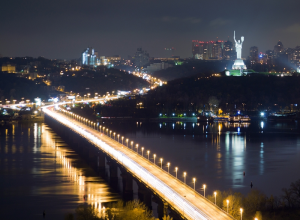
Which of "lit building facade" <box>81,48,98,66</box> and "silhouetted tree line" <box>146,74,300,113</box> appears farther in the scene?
"lit building facade" <box>81,48,98,66</box>

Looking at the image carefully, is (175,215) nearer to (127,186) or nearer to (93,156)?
(127,186)

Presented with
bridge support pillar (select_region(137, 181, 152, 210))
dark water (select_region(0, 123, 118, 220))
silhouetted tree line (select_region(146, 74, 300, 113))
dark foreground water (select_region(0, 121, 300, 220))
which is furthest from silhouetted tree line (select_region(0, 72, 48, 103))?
bridge support pillar (select_region(137, 181, 152, 210))

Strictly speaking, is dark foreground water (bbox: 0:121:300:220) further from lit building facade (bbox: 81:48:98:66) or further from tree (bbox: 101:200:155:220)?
lit building facade (bbox: 81:48:98:66)

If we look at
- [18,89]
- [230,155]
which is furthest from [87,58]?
[230,155]

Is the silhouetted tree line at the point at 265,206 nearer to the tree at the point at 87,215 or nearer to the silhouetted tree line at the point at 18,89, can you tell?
the tree at the point at 87,215

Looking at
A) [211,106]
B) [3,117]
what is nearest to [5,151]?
[3,117]

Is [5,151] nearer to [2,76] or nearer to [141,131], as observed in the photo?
[141,131]
